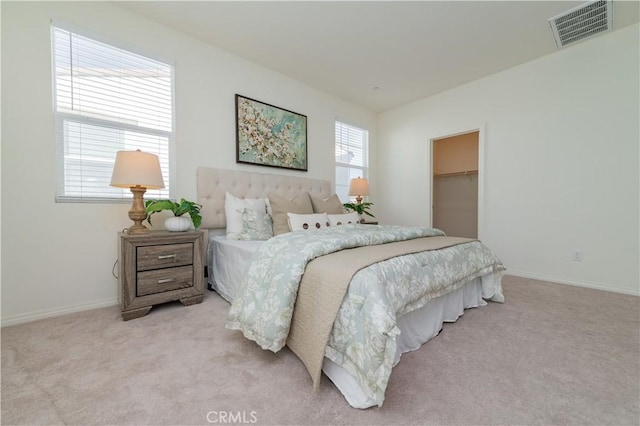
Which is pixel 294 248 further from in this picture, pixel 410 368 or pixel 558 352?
pixel 558 352

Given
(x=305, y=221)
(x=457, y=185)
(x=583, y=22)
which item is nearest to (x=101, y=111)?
(x=305, y=221)

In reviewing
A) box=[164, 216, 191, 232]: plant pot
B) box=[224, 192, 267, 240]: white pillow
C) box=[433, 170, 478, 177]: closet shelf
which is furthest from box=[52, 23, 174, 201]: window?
box=[433, 170, 478, 177]: closet shelf

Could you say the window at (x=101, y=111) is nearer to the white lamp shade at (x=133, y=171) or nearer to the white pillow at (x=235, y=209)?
the white lamp shade at (x=133, y=171)

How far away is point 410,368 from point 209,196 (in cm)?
244

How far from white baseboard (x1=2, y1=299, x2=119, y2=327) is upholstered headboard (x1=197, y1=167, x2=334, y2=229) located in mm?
1037

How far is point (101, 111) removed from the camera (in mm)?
2281

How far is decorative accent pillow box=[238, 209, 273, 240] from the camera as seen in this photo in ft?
8.44

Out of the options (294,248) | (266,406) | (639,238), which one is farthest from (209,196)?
(639,238)

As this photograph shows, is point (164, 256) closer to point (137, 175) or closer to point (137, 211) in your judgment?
point (137, 211)

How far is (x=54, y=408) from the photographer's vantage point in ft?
3.66

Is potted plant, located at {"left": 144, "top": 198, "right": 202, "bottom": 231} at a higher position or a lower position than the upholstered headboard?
lower

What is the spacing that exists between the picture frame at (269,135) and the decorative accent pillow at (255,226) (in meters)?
0.81

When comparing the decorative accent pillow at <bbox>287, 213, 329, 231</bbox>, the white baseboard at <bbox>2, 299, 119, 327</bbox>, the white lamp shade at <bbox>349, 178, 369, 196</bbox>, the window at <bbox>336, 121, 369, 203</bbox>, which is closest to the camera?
the white baseboard at <bbox>2, 299, 119, 327</bbox>

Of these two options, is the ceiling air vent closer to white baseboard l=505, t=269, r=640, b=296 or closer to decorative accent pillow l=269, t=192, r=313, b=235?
white baseboard l=505, t=269, r=640, b=296
